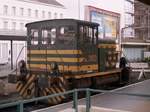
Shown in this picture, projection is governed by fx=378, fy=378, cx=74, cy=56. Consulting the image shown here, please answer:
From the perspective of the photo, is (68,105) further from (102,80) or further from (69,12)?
(69,12)

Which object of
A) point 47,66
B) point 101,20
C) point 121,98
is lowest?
point 121,98

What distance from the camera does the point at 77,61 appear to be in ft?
44.2

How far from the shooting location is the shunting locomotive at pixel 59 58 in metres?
13.1

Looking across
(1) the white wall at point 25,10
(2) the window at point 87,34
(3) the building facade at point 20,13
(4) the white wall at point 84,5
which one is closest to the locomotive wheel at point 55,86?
(2) the window at point 87,34

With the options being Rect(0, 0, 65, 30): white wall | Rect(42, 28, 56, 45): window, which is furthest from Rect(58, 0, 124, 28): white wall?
Rect(42, 28, 56, 45): window

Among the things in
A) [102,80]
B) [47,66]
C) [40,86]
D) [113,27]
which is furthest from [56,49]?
[113,27]

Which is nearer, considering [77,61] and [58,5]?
[77,61]

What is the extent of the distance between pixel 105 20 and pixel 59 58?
59384 millimetres

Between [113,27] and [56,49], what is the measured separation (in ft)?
207

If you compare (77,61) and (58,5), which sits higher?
(58,5)

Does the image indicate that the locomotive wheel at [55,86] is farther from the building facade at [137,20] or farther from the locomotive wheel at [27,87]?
the building facade at [137,20]

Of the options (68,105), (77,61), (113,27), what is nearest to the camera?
(68,105)

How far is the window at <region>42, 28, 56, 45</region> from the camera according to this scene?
45.8 ft

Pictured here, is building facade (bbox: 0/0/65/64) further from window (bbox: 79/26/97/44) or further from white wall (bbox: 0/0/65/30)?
window (bbox: 79/26/97/44)
